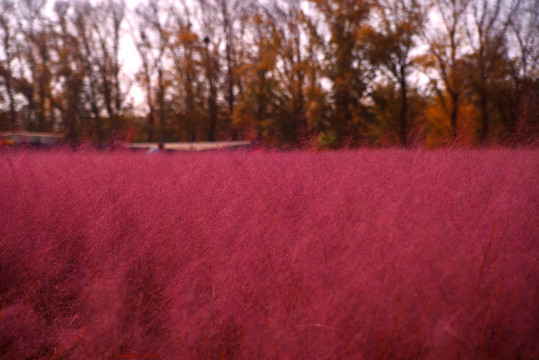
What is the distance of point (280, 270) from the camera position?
1.69 meters

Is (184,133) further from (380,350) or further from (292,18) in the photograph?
(380,350)

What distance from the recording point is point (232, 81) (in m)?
21.9

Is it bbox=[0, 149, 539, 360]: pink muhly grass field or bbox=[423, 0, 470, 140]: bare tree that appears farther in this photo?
bbox=[423, 0, 470, 140]: bare tree

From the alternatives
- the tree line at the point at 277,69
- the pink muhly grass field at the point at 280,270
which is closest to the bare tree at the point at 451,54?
the tree line at the point at 277,69

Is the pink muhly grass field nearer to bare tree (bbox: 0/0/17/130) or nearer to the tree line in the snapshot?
the tree line

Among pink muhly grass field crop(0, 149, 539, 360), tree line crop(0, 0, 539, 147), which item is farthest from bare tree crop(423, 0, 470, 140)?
pink muhly grass field crop(0, 149, 539, 360)

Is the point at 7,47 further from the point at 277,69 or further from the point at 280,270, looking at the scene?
the point at 280,270

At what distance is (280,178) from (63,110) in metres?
23.6

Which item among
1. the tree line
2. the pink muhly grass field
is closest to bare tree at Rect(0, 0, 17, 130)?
the tree line

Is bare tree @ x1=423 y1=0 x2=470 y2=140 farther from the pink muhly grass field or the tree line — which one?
the pink muhly grass field

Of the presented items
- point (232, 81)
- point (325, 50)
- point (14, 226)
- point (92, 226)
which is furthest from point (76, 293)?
point (232, 81)

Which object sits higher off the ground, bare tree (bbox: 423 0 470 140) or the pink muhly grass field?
bare tree (bbox: 423 0 470 140)

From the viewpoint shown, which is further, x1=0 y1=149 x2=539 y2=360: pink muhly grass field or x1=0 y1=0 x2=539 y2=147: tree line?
x1=0 y1=0 x2=539 y2=147: tree line

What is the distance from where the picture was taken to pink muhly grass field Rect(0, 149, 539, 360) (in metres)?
1.28
